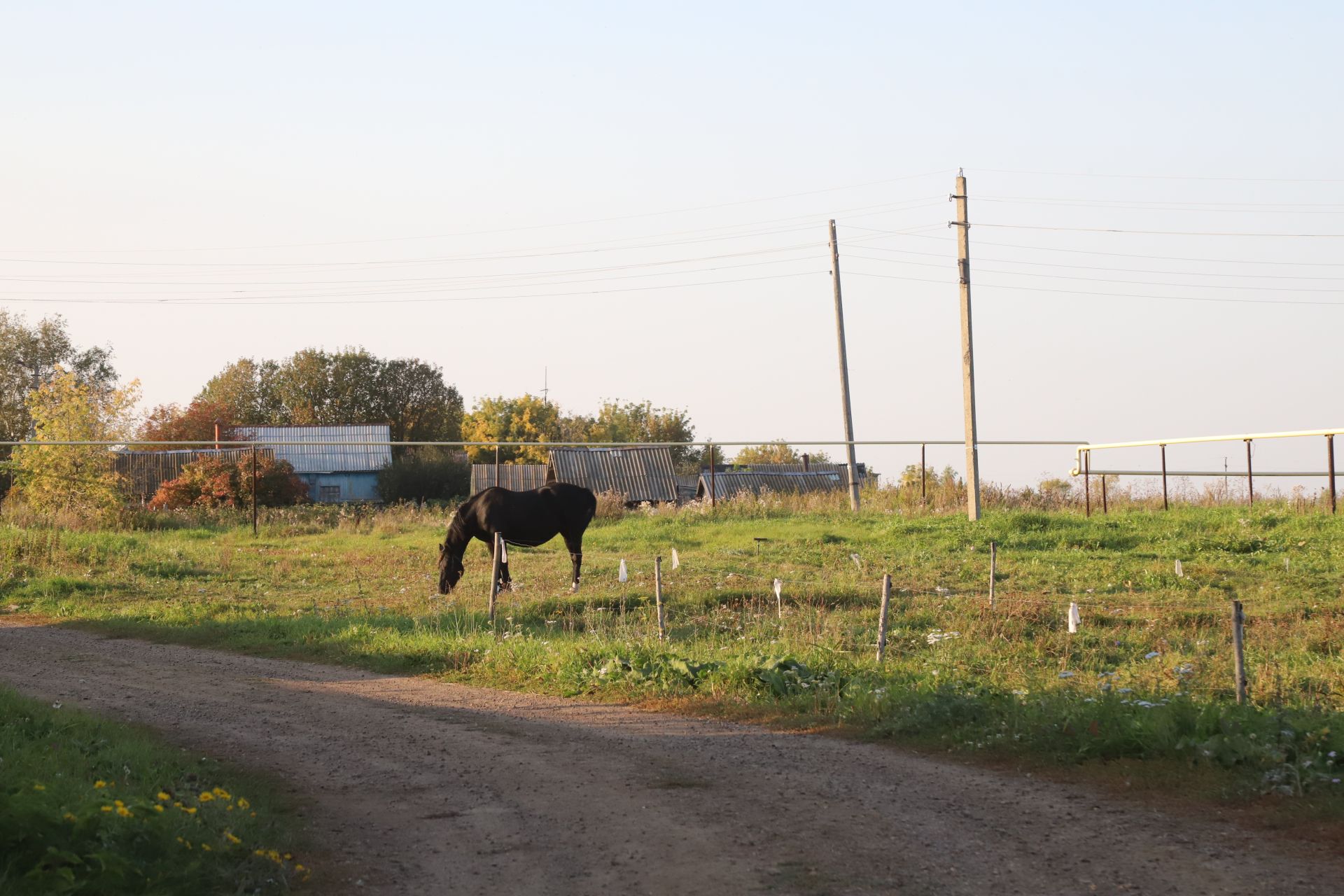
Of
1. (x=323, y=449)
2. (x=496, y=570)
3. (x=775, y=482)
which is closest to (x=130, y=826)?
(x=496, y=570)

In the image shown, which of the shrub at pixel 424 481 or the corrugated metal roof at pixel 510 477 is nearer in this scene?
the corrugated metal roof at pixel 510 477

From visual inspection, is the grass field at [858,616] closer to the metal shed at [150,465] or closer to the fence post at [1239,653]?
the fence post at [1239,653]

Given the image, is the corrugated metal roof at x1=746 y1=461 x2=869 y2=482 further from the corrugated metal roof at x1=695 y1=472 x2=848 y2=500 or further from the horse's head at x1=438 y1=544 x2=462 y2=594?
the horse's head at x1=438 y1=544 x2=462 y2=594

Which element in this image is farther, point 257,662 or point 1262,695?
point 257,662

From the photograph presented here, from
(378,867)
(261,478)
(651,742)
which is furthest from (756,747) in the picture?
(261,478)

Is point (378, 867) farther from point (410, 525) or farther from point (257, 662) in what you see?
point (410, 525)

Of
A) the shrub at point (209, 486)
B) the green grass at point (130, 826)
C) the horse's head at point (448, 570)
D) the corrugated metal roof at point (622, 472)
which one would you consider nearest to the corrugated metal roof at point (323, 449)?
the shrub at point (209, 486)

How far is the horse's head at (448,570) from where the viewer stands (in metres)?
19.2

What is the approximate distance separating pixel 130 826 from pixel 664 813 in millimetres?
2872

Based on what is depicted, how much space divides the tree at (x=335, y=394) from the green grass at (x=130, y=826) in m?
71.8

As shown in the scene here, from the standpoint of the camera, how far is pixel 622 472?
4741 centimetres

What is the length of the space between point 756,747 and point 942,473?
25207 millimetres

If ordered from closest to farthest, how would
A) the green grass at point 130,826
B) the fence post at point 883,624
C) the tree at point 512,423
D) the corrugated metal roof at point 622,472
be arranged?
1. the green grass at point 130,826
2. the fence post at point 883,624
3. the corrugated metal roof at point 622,472
4. the tree at point 512,423

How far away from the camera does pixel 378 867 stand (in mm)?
6113
